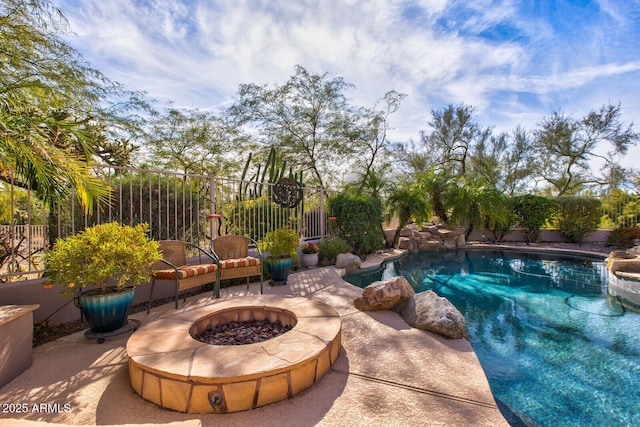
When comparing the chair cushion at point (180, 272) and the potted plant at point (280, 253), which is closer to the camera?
the chair cushion at point (180, 272)

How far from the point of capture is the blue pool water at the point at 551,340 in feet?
7.08

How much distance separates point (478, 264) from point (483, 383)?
22.5 ft

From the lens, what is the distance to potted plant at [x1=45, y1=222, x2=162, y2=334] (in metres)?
2.54

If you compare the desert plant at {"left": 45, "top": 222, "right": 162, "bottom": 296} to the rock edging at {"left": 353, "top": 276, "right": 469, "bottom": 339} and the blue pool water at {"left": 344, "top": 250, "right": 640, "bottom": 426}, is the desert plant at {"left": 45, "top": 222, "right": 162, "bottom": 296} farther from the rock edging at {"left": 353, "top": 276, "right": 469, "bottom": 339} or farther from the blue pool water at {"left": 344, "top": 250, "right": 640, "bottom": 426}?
the blue pool water at {"left": 344, "top": 250, "right": 640, "bottom": 426}

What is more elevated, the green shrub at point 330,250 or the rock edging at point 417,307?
the green shrub at point 330,250

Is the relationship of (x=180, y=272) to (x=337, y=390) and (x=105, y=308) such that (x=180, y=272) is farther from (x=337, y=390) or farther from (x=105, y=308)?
(x=337, y=390)

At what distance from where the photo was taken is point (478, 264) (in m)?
8.07

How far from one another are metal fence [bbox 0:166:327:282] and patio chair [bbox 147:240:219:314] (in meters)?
0.54

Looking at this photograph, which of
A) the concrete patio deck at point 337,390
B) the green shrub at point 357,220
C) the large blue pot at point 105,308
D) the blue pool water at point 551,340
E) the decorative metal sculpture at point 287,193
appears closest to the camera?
the concrete patio deck at point 337,390

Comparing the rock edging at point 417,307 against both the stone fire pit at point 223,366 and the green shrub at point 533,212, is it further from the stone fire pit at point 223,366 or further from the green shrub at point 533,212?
the green shrub at point 533,212

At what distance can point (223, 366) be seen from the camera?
1783 mm

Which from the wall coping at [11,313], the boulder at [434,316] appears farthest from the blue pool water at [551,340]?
the wall coping at [11,313]

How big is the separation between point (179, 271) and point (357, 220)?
5279 millimetres

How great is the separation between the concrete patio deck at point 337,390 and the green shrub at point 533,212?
430 inches
